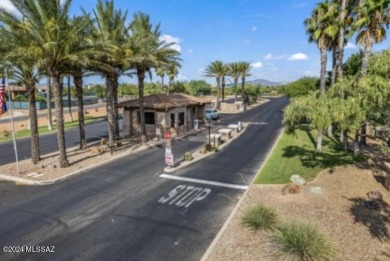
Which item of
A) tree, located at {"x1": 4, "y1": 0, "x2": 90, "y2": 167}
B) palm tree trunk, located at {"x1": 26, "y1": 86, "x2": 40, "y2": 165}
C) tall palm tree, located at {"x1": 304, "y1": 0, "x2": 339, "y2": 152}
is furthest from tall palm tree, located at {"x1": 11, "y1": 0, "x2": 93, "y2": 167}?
tall palm tree, located at {"x1": 304, "y1": 0, "x2": 339, "y2": 152}

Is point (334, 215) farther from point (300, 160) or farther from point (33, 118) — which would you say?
point (33, 118)

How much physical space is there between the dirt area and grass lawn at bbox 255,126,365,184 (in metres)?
1.06

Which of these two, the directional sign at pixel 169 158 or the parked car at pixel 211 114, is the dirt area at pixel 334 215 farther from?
the parked car at pixel 211 114

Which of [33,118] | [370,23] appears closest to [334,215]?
[370,23]

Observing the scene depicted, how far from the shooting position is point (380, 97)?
42.0 ft

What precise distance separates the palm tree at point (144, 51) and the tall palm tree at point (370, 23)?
15287 millimetres

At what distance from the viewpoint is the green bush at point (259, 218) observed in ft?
36.6

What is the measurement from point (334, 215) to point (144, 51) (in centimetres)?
1935

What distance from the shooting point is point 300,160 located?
822 inches

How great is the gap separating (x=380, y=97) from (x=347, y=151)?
10.4 metres

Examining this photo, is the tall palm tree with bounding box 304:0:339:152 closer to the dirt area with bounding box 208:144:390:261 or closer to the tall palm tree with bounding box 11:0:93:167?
the dirt area with bounding box 208:144:390:261

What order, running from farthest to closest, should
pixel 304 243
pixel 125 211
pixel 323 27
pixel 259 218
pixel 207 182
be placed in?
pixel 323 27, pixel 207 182, pixel 125 211, pixel 259 218, pixel 304 243

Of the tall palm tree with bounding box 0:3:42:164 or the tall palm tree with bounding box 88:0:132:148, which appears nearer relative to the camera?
the tall palm tree with bounding box 0:3:42:164

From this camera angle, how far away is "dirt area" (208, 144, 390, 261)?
380 inches
